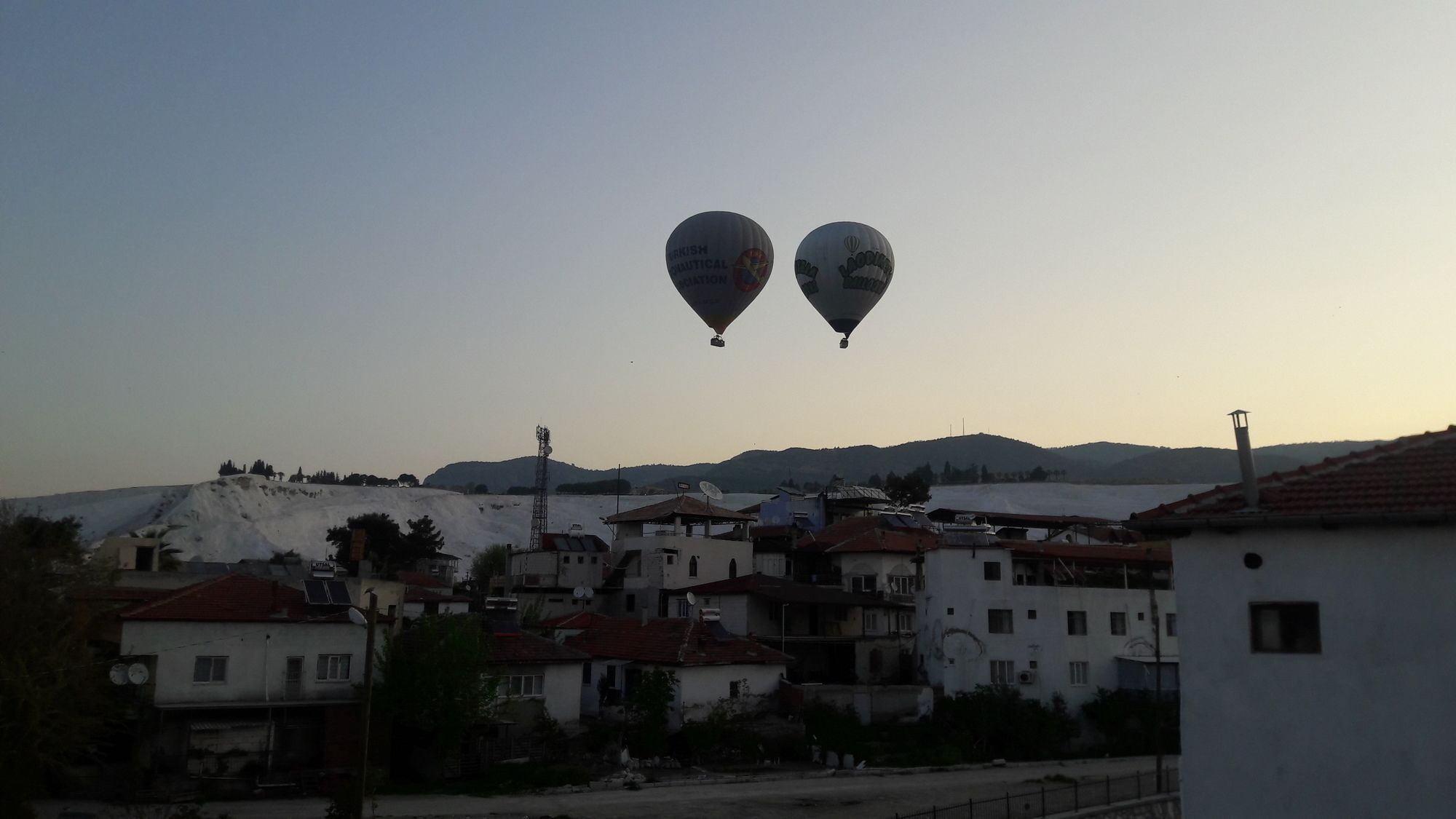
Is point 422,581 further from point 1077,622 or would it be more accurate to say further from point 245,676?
point 1077,622

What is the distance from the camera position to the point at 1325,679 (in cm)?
1523

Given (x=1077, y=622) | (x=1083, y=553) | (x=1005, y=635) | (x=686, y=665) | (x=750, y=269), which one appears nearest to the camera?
(x=686, y=665)

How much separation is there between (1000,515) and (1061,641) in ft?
102

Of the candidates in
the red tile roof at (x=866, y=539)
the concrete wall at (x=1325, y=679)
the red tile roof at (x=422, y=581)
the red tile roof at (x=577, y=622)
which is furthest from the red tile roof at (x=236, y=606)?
the red tile roof at (x=422, y=581)

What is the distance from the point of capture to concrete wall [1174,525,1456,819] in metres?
14.6

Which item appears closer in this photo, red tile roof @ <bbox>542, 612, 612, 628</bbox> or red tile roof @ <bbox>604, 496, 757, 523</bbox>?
red tile roof @ <bbox>542, 612, 612, 628</bbox>

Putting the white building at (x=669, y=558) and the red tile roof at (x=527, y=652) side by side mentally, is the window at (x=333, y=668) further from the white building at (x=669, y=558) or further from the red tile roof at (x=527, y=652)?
the white building at (x=669, y=558)

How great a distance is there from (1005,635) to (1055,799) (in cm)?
1669

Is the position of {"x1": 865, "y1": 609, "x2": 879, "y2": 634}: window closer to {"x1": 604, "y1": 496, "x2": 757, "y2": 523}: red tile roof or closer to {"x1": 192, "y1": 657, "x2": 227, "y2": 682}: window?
{"x1": 604, "y1": 496, "x2": 757, "y2": 523}: red tile roof

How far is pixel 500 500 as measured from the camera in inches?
7387

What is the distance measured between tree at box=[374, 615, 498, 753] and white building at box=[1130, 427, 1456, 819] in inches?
929

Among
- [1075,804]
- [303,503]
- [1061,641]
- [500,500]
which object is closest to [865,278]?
[1061,641]

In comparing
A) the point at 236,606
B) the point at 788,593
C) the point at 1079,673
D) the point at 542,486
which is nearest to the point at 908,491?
the point at 542,486

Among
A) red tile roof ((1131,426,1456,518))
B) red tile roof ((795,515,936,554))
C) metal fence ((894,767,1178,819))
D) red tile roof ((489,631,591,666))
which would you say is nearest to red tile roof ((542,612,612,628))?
red tile roof ((489,631,591,666))
